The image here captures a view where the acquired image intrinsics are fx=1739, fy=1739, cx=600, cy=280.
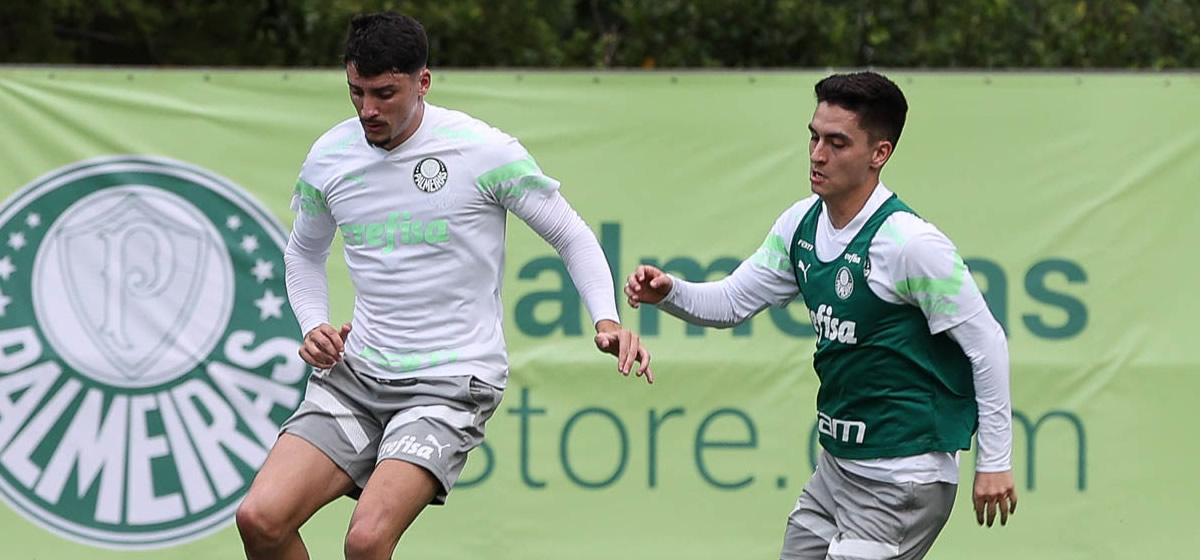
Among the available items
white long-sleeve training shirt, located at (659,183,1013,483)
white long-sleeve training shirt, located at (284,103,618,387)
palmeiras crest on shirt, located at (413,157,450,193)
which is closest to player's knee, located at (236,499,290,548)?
white long-sleeve training shirt, located at (284,103,618,387)

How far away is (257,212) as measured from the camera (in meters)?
6.83

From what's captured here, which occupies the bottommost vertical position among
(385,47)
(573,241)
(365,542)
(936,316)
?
(365,542)

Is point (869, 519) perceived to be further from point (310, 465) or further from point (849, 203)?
point (310, 465)

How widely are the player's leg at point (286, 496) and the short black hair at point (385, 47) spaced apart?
1.05 metres

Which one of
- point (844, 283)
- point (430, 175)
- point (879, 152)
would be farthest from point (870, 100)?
point (430, 175)

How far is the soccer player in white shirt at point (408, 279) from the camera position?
4.71m

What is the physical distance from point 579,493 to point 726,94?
66.2 inches

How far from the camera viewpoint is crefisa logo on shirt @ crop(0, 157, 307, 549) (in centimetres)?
676

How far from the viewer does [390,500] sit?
4.59m

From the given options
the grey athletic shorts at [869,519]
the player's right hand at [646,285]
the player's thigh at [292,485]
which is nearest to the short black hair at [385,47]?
the player's right hand at [646,285]

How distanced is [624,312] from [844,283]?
94.9 inches

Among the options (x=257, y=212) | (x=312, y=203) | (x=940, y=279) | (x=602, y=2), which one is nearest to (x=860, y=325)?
(x=940, y=279)

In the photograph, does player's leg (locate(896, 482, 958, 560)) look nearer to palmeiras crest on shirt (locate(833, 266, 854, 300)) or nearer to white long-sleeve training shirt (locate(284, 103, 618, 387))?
palmeiras crest on shirt (locate(833, 266, 854, 300))

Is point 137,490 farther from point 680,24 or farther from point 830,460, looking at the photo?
point 680,24
